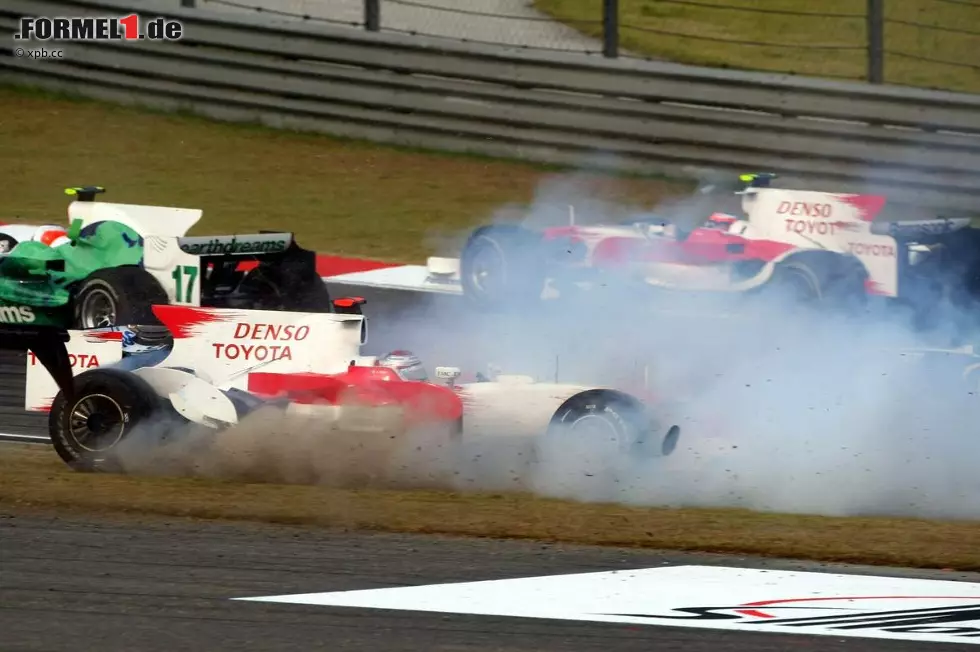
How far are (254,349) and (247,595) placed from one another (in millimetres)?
2796

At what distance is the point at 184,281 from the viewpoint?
10188 mm

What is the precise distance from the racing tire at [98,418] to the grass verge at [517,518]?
257 millimetres

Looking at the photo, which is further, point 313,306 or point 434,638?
point 313,306

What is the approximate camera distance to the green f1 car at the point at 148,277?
33.2 feet

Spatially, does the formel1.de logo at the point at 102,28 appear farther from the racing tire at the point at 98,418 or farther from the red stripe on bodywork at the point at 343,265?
the racing tire at the point at 98,418

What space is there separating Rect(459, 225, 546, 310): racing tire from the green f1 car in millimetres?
1391

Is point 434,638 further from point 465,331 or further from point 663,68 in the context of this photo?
point 663,68

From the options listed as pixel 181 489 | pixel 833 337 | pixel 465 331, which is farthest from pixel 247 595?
pixel 833 337

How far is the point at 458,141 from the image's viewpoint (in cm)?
1433

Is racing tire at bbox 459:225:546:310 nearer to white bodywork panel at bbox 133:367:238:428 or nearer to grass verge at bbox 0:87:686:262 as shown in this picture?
grass verge at bbox 0:87:686:262

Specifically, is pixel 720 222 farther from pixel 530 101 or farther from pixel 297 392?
pixel 297 392

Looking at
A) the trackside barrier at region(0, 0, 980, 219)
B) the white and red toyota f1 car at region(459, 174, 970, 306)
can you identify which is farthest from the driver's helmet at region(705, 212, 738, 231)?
the trackside barrier at region(0, 0, 980, 219)

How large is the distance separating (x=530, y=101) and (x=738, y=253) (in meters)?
3.37

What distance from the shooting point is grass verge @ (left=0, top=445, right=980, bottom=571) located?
6.21 m
